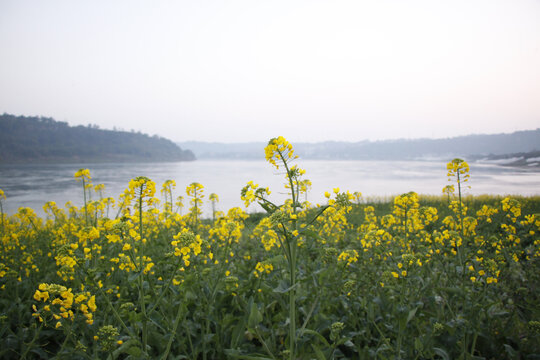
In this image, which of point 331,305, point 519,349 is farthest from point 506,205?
point 331,305

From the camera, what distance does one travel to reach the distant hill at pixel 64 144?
2250 centimetres

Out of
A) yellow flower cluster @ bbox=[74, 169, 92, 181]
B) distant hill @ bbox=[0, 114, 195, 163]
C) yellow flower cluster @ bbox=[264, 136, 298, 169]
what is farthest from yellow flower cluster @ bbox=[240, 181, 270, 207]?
distant hill @ bbox=[0, 114, 195, 163]

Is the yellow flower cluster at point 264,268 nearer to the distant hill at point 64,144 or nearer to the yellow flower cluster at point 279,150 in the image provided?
the yellow flower cluster at point 279,150

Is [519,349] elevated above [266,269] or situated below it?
below

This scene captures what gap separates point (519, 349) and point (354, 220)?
561cm

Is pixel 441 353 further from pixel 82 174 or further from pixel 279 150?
pixel 82 174

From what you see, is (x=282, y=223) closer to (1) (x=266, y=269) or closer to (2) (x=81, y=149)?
(1) (x=266, y=269)

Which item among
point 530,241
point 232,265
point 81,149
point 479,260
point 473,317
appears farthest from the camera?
point 81,149

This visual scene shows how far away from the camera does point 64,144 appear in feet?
117

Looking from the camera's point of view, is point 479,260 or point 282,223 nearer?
point 282,223

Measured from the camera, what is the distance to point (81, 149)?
40.3 metres

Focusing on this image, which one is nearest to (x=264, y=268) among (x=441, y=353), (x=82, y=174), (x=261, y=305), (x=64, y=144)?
(x=261, y=305)

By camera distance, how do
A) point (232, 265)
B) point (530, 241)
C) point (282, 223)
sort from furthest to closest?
point (530, 241), point (232, 265), point (282, 223)

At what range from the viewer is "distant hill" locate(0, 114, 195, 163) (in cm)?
2250
